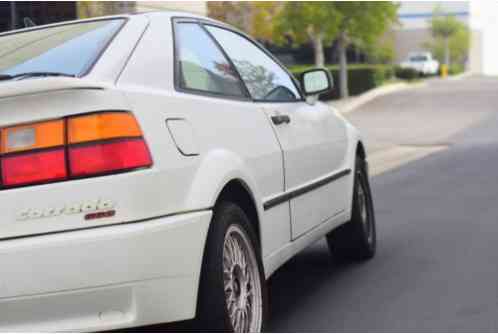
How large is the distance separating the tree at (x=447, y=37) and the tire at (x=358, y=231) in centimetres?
7729

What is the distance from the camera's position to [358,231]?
695 centimetres

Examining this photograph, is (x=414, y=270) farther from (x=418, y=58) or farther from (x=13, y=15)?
(x=418, y=58)

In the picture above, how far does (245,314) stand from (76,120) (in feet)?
4.40

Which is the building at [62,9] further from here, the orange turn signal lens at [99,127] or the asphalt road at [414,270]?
the orange turn signal lens at [99,127]

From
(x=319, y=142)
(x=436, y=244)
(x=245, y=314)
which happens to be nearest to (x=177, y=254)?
(x=245, y=314)

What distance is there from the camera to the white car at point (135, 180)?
358cm

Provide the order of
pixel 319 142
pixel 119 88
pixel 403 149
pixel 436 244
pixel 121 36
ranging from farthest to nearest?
pixel 403 149 → pixel 436 244 → pixel 319 142 → pixel 121 36 → pixel 119 88

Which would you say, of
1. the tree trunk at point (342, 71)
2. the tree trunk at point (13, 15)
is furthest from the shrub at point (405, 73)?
the tree trunk at point (13, 15)

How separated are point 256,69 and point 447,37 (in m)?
83.2

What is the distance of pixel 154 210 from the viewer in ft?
12.1

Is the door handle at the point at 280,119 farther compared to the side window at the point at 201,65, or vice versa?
the door handle at the point at 280,119

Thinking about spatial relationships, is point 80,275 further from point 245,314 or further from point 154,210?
point 245,314

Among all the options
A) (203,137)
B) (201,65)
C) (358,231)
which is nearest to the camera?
(203,137)

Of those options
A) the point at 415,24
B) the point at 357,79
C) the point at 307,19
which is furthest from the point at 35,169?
the point at 415,24
